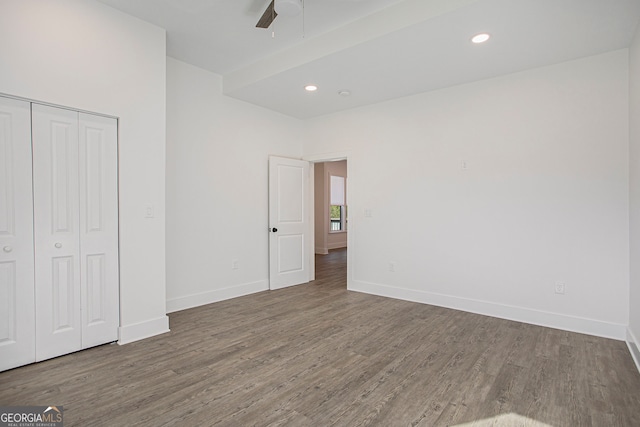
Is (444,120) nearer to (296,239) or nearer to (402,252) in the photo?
(402,252)

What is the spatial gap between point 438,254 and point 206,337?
9.61ft

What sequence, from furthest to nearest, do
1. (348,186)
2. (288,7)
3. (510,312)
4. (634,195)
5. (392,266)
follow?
(348,186)
(392,266)
(510,312)
(634,195)
(288,7)

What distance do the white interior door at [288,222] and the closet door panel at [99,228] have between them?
2317 mm

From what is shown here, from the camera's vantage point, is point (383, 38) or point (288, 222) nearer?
point (383, 38)

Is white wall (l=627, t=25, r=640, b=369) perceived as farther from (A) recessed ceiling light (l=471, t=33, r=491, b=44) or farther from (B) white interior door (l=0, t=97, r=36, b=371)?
(B) white interior door (l=0, t=97, r=36, b=371)

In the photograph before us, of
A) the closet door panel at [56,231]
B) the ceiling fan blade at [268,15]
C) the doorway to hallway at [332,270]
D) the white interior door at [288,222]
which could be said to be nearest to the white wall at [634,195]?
the ceiling fan blade at [268,15]

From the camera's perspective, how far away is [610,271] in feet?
10.4

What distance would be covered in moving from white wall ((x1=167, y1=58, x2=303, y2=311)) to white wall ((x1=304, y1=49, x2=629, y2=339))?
4.72 ft

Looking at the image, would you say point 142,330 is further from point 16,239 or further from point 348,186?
point 348,186

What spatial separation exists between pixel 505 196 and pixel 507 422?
2532mm

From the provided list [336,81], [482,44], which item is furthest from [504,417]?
[336,81]

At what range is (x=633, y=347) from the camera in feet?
9.07

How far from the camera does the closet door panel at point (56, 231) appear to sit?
8.47 feet

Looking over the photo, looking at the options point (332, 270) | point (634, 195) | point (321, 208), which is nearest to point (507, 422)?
point (634, 195)
